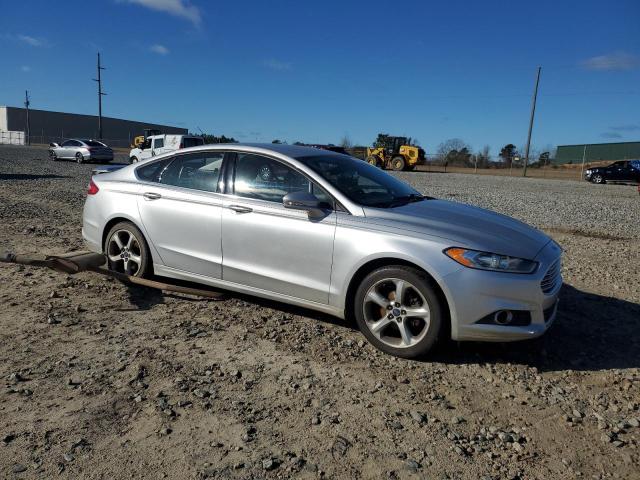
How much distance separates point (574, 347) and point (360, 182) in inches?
86.4

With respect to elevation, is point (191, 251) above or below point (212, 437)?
above

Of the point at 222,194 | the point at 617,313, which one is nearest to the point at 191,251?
the point at 222,194

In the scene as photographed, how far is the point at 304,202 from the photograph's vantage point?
380cm

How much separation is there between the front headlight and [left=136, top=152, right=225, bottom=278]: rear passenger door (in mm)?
2049

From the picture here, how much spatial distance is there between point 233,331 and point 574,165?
59806 millimetres

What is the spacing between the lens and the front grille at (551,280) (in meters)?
3.53

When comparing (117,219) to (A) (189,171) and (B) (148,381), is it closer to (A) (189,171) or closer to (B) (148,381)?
(A) (189,171)

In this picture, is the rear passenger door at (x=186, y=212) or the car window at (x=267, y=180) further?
the rear passenger door at (x=186, y=212)

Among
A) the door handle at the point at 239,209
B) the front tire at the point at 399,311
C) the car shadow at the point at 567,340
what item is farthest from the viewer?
the door handle at the point at 239,209

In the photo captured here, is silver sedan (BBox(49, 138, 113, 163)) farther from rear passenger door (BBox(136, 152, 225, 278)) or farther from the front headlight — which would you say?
the front headlight

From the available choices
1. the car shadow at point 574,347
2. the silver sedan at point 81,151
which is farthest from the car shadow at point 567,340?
the silver sedan at point 81,151

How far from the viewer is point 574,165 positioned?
55.4 meters

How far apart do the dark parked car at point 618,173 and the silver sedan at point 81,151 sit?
102 feet

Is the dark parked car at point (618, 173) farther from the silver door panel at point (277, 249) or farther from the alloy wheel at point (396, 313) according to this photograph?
the silver door panel at point (277, 249)
